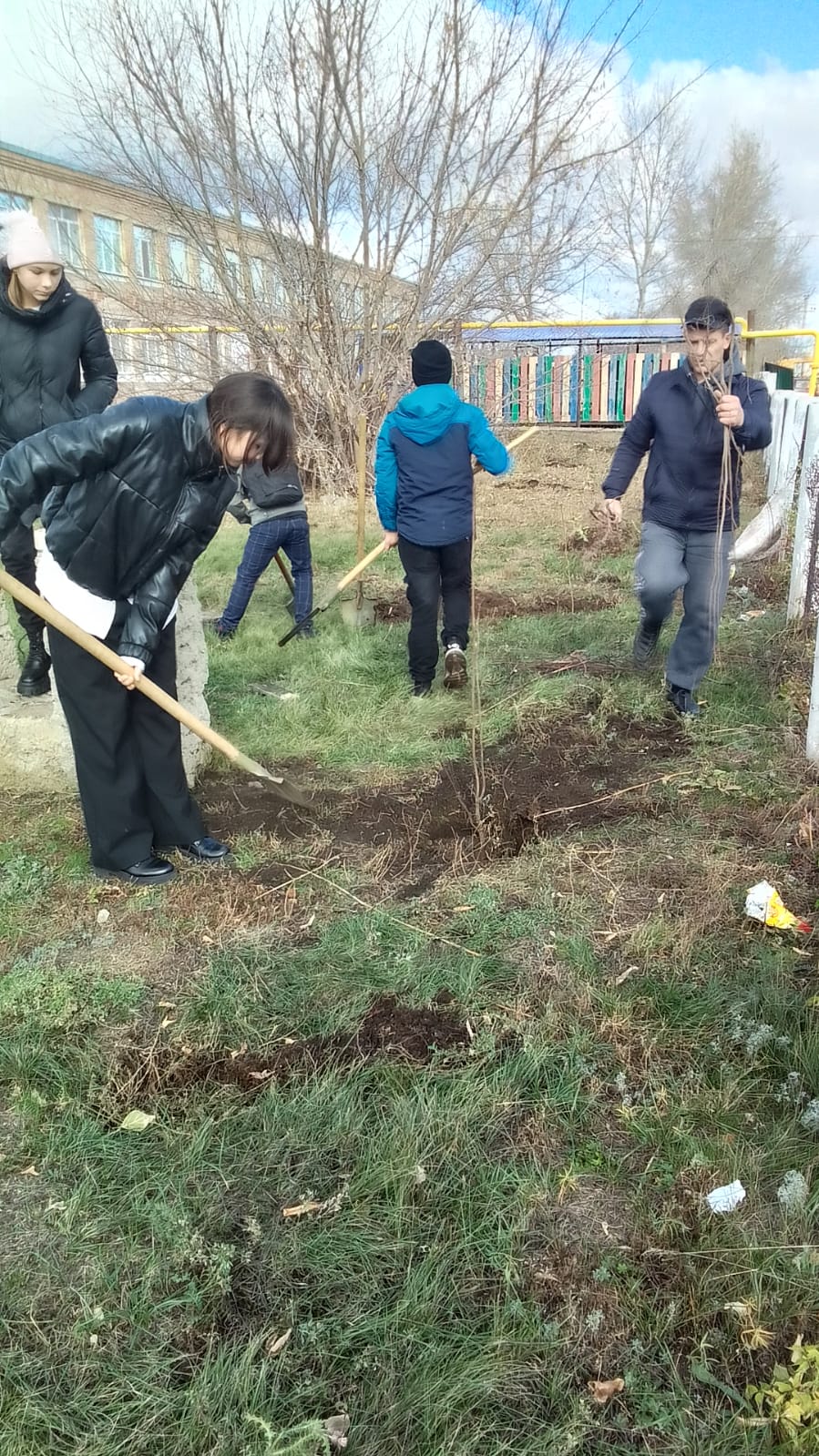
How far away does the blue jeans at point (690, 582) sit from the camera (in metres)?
4.22

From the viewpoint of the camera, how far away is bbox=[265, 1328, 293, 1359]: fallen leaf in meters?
1.66

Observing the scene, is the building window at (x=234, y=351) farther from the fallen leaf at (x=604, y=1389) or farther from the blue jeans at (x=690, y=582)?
the fallen leaf at (x=604, y=1389)

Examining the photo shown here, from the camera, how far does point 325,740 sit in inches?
171

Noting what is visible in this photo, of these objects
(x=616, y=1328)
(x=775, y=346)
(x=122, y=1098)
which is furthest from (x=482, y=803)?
(x=775, y=346)

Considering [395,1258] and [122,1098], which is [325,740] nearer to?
[122,1098]

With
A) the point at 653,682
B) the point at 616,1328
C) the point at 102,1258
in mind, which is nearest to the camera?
the point at 616,1328

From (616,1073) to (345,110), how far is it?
9.52 m

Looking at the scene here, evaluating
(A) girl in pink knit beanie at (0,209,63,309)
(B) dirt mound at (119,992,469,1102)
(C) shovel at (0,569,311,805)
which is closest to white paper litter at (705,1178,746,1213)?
(B) dirt mound at (119,992,469,1102)

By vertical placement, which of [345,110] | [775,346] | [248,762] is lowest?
[248,762]

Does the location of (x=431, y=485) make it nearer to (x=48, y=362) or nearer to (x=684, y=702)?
(x=684, y=702)

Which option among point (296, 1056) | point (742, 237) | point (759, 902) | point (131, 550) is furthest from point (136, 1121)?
point (742, 237)

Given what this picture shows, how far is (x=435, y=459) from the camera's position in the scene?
4.70 m

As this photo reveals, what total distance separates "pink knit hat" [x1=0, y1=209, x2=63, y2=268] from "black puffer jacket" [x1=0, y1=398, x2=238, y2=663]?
1.13 meters

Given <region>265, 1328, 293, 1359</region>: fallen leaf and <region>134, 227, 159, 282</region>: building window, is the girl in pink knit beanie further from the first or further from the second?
<region>134, 227, 159, 282</region>: building window
